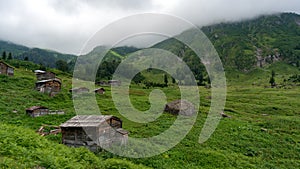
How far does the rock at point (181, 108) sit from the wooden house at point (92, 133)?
2225cm

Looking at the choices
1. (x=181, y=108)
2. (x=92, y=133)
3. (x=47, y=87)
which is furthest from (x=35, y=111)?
(x=181, y=108)

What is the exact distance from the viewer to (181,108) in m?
52.2

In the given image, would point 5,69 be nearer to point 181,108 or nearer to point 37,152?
point 181,108

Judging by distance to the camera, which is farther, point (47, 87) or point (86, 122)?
point (47, 87)

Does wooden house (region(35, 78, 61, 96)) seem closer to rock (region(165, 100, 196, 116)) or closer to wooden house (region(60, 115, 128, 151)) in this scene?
rock (region(165, 100, 196, 116))

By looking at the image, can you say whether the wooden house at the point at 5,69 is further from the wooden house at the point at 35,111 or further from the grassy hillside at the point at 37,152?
the grassy hillside at the point at 37,152

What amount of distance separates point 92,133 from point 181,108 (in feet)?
84.0

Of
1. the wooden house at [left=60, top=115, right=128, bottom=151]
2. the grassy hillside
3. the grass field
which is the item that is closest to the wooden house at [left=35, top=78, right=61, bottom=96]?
the grass field

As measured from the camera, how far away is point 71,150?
81.4ft

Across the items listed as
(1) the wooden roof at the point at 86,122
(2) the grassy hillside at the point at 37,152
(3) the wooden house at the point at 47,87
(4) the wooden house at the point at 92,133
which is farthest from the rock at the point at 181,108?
(3) the wooden house at the point at 47,87

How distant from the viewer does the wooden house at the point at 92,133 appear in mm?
29484

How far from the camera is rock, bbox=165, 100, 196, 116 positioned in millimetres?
51938

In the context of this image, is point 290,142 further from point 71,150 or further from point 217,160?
point 71,150

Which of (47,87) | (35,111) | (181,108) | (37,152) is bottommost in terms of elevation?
(37,152)
